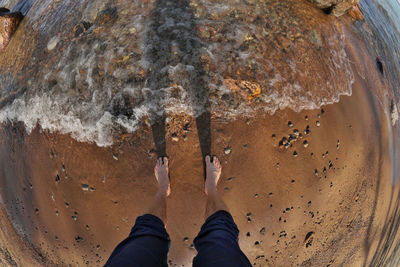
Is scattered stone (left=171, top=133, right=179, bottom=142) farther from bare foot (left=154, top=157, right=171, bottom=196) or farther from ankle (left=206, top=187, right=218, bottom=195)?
ankle (left=206, top=187, right=218, bottom=195)

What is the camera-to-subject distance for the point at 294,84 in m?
1.95

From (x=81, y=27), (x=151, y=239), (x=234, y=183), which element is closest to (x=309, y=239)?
(x=234, y=183)

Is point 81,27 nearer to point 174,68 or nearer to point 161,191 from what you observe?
point 174,68

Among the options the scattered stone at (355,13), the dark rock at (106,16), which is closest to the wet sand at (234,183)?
the scattered stone at (355,13)

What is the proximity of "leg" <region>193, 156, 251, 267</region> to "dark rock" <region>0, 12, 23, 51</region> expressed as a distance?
8.76 ft

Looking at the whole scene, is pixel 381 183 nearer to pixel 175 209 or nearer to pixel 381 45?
pixel 381 45

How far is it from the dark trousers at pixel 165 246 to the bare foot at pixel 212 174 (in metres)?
0.21

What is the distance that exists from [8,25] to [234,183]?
300 cm

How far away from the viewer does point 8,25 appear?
92.9 inches

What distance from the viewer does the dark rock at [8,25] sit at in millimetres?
2346

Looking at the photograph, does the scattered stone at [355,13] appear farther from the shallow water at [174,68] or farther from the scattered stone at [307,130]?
the scattered stone at [307,130]

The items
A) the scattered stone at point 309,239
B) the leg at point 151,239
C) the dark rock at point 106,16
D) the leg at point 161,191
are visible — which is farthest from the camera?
the scattered stone at point 309,239

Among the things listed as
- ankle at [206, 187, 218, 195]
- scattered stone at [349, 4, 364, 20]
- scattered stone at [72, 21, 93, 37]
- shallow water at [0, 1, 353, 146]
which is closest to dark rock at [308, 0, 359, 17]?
shallow water at [0, 1, 353, 146]

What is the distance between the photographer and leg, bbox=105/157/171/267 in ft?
4.02
